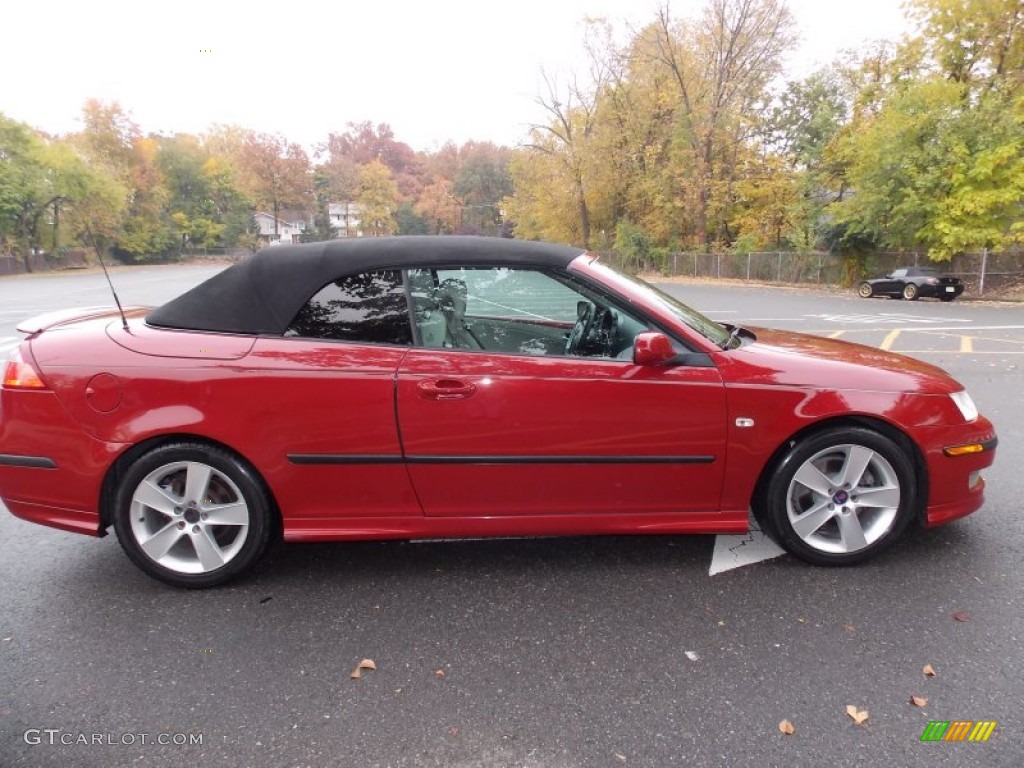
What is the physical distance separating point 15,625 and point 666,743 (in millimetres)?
2611

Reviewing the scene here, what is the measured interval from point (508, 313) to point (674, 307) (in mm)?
841

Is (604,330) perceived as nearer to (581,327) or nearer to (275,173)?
(581,327)

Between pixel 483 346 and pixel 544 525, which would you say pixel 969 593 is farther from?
pixel 483 346

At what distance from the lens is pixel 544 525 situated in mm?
2906

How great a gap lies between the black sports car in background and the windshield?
70.9 ft

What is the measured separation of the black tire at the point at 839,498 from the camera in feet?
9.45

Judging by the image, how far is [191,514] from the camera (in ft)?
9.34

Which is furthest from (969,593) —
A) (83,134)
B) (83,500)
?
(83,134)

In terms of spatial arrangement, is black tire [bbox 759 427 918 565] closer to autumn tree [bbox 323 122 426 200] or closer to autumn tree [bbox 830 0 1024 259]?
autumn tree [bbox 830 0 1024 259]

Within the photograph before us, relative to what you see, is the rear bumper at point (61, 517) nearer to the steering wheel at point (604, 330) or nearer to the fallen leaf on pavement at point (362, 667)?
the fallen leaf on pavement at point (362, 667)

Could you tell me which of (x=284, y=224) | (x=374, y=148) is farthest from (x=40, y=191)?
(x=374, y=148)

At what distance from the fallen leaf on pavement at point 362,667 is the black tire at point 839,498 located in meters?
1.85

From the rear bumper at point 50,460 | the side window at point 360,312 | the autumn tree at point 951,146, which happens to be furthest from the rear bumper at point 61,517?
the autumn tree at point 951,146

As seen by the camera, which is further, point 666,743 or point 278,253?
point 278,253
